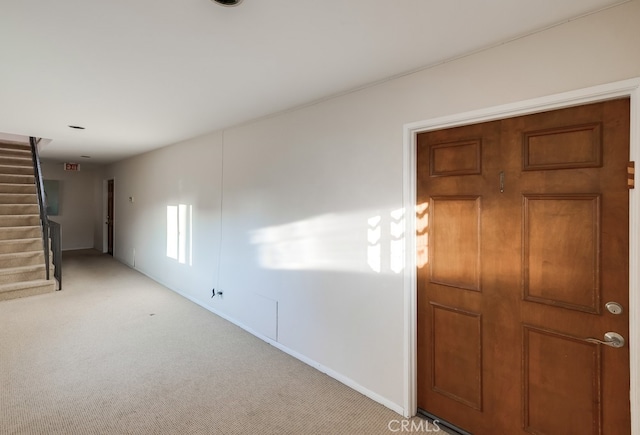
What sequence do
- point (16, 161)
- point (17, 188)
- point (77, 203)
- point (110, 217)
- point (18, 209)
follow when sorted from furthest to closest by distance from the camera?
1. point (77, 203)
2. point (110, 217)
3. point (16, 161)
4. point (17, 188)
5. point (18, 209)

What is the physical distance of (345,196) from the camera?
2.58 m

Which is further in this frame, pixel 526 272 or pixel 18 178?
pixel 18 178

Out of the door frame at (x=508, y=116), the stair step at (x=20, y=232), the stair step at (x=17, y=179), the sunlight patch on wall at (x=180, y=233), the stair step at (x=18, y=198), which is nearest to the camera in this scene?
the door frame at (x=508, y=116)

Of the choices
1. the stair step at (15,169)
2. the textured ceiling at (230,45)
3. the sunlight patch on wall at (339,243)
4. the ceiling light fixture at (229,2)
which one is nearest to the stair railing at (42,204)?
the stair step at (15,169)

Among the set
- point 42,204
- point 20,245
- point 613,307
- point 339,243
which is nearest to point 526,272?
point 613,307

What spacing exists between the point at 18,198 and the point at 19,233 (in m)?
0.88

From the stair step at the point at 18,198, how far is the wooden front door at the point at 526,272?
7.15 m

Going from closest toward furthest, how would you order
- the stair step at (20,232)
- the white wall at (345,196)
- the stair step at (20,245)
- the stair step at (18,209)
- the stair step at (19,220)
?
the white wall at (345,196) < the stair step at (20,245) < the stair step at (20,232) < the stair step at (19,220) < the stair step at (18,209)

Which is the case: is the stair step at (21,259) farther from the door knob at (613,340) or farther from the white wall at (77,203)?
the door knob at (613,340)

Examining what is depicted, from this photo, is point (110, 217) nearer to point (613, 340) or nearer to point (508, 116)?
point (508, 116)

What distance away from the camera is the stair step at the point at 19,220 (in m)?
5.40

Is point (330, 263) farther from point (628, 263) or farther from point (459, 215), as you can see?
point (628, 263)

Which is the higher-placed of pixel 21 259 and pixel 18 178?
pixel 18 178

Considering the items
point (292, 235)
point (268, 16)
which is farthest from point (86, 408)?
point (268, 16)
